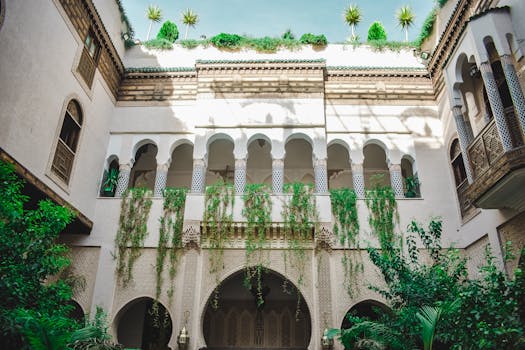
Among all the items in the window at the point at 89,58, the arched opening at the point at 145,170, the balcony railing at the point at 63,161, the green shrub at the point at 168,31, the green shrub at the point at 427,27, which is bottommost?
the balcony railing at the point at 63,161

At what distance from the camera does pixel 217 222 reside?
1078cm

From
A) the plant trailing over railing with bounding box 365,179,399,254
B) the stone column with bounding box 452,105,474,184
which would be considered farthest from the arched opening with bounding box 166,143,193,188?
the stone column with bounding box 452,105,474,184

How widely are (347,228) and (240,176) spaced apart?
3.17 metres

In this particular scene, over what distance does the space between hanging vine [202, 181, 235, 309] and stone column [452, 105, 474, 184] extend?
18.3 feet

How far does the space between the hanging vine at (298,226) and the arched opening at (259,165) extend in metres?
3.20

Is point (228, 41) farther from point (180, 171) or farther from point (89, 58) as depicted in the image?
point (180, 171)

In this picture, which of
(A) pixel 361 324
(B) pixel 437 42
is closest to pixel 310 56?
(B) pixel 437 42

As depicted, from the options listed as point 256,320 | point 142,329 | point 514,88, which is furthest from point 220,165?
point 514,88

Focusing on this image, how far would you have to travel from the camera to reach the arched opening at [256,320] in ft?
39.5

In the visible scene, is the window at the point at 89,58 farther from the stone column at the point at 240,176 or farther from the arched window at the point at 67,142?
the stone column at the point at 240,176

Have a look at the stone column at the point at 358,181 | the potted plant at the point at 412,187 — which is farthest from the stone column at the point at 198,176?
the potted plant at the point at 412,187

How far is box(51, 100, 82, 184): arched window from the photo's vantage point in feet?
33.2

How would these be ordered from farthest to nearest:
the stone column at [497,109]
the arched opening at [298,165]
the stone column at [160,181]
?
1. the arched opening at [298,165]
2. the stone column at [160,181]
3. the stone column at [497,109]

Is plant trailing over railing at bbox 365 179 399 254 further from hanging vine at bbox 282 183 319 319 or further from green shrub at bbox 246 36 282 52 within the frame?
green shrub at bbox 246 36 282 52
